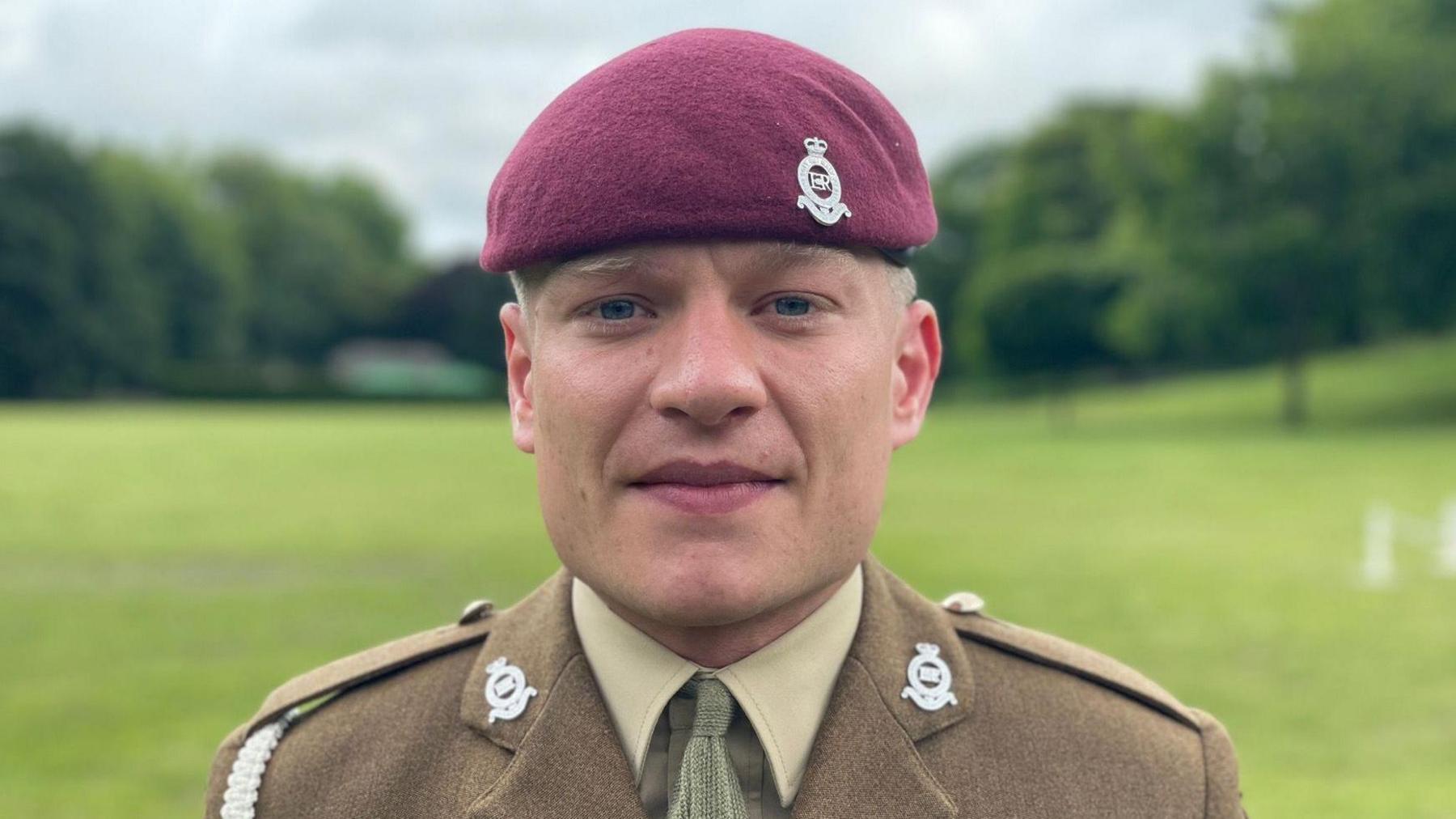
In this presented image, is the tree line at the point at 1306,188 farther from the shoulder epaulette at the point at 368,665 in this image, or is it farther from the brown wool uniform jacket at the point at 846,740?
the shoulder epaulette at the point at 368,665

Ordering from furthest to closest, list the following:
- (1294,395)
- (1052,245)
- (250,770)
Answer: (1052,245) < (1294,395) < (250,770)

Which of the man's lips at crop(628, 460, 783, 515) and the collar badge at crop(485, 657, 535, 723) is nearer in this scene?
the man's lips at crop(628, 460, 783, 515)

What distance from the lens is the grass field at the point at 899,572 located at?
28.8 ft

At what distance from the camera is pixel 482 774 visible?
2182 mm

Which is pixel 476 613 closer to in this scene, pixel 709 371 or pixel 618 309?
pixel 618 309

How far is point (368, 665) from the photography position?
242 centimetres

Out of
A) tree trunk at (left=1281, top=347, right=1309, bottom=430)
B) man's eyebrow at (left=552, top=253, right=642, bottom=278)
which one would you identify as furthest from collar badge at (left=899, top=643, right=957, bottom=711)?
tree trunk at (left=1281, top=347, right=1309, bottom=430)

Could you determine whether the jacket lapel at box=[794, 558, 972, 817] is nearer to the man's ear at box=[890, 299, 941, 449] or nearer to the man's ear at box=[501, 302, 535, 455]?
the man's ear at box=[890, 299, 941, 449]

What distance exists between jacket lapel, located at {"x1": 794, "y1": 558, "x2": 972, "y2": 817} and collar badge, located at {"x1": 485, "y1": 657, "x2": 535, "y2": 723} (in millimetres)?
465

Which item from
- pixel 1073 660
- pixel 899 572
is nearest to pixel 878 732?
pixel 1073 660

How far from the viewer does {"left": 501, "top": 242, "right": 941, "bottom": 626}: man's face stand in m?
1.95

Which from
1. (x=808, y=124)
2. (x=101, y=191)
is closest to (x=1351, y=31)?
(x=808, y=124)

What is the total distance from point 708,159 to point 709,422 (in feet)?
1.23

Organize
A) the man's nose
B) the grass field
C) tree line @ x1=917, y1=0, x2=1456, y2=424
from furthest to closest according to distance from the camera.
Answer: tree line @ x1=917, y1=0, x2=1456, y2=424 < the grass field < the man's nose
